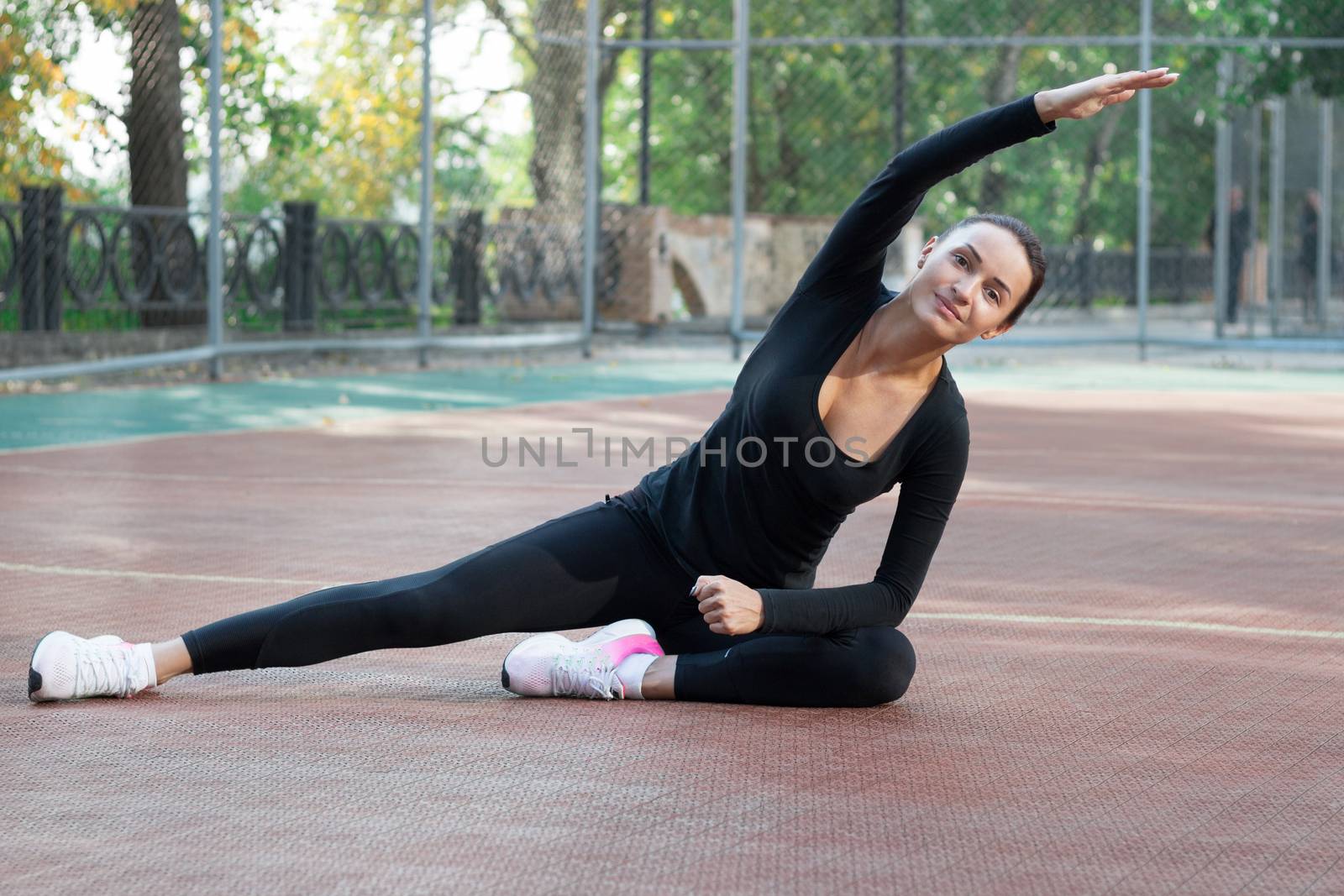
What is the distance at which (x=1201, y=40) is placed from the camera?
1464 cm

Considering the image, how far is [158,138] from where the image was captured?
1338 cm

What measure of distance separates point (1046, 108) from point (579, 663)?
1.42 metres

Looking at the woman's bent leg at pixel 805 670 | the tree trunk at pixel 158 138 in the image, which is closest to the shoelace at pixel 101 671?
the woman's bent leg at pixel 805 670

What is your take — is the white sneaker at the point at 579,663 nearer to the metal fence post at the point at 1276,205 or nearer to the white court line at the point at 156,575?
the white court line at the point at 156,575

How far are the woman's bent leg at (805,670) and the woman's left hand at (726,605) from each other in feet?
1.13

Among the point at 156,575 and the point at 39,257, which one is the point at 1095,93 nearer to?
the point at 156,575

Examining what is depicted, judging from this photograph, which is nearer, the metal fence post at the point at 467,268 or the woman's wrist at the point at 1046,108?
the woman's wrist at the point at 1046,108

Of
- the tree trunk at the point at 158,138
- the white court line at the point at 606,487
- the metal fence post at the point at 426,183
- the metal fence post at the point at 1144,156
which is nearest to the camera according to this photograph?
the white court line at the point at 606,487

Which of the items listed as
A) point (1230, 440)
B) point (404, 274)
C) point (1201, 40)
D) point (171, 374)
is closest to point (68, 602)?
point (1230, 440)

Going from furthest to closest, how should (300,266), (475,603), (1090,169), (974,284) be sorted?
(1090,169)
(300,266)
(475,603)
(974,284)

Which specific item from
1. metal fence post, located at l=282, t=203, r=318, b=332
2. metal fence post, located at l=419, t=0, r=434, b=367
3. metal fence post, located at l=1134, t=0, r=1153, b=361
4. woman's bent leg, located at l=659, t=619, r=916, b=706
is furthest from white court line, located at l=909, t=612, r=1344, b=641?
metal fence post, located at l=1134, t=0, r=1153, b=361

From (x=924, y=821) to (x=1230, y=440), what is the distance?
752 cm

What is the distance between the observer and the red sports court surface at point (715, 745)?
271cm

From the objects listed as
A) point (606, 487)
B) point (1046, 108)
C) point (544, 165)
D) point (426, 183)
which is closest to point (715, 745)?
point (1046, 108)
